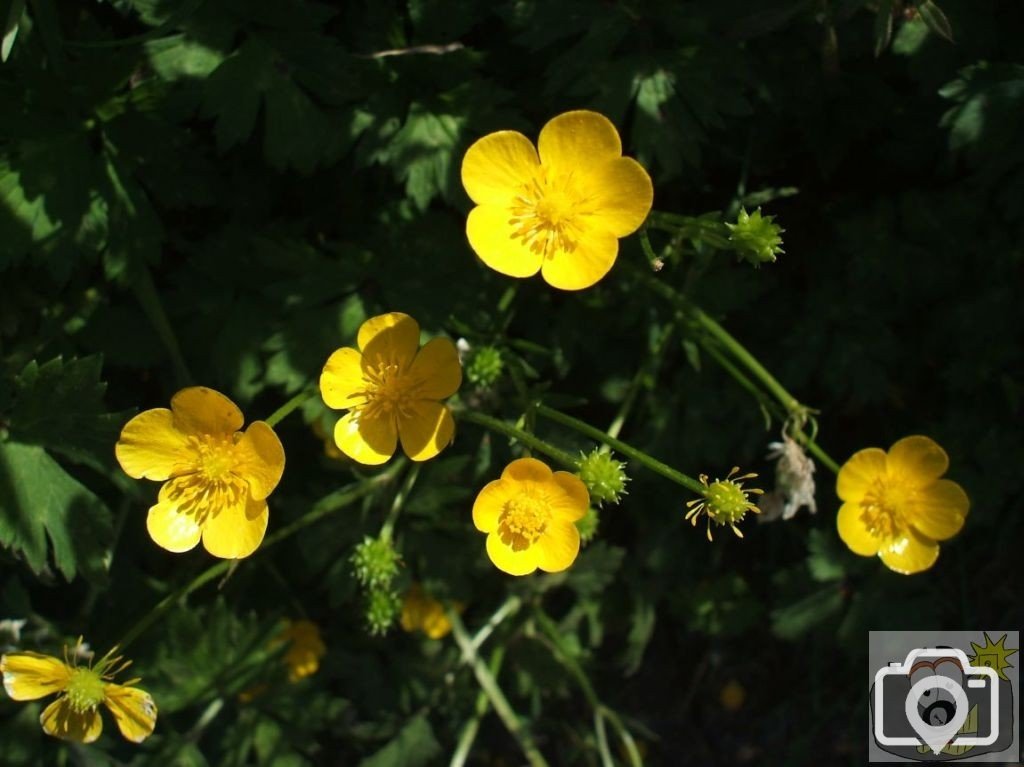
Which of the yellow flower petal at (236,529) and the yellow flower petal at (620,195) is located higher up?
the yellow flower petal at (620,195)

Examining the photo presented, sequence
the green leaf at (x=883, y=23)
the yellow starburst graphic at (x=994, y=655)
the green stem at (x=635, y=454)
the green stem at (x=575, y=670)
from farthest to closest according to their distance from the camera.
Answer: the yellow starburst graphic at (x=994, y=655), the green stem at (x=575, y=670), the green leaf at (x=883, y=23), the green stem at (x=635, y=454)

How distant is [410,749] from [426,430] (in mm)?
1392

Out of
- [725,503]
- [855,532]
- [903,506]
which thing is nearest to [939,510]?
[903,506]

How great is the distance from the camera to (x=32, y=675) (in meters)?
2.26

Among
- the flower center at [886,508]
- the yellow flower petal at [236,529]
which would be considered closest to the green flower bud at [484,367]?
the yellow flower petal at [236,529]

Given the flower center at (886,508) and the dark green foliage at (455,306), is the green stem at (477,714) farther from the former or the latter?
the flower center at (886,508)

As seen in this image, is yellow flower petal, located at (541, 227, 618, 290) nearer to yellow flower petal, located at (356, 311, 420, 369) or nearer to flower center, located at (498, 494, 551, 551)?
yellow flower petal, located at (356, 311, 420, 369)

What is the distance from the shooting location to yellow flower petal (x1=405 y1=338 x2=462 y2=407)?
7.47 feet

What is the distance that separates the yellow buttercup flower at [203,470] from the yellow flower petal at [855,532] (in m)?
1.47

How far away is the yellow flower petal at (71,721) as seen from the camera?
7.43 ft

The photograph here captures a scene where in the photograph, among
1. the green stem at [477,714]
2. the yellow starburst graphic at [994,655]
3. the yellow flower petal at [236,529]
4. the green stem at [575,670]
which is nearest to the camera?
the yellow flower petal at [236,529]

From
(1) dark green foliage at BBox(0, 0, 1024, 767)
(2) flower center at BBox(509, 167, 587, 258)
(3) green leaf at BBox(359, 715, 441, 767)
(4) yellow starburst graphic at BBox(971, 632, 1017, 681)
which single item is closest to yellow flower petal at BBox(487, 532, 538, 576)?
(1) dark green foliage at BBox(0, 0, 1024, 767)

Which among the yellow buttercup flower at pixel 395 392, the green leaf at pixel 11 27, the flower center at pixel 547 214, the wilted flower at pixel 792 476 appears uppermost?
the green leaf at pixel 11 27

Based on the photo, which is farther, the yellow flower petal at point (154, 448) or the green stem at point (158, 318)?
the green stem at point (158, 318)
